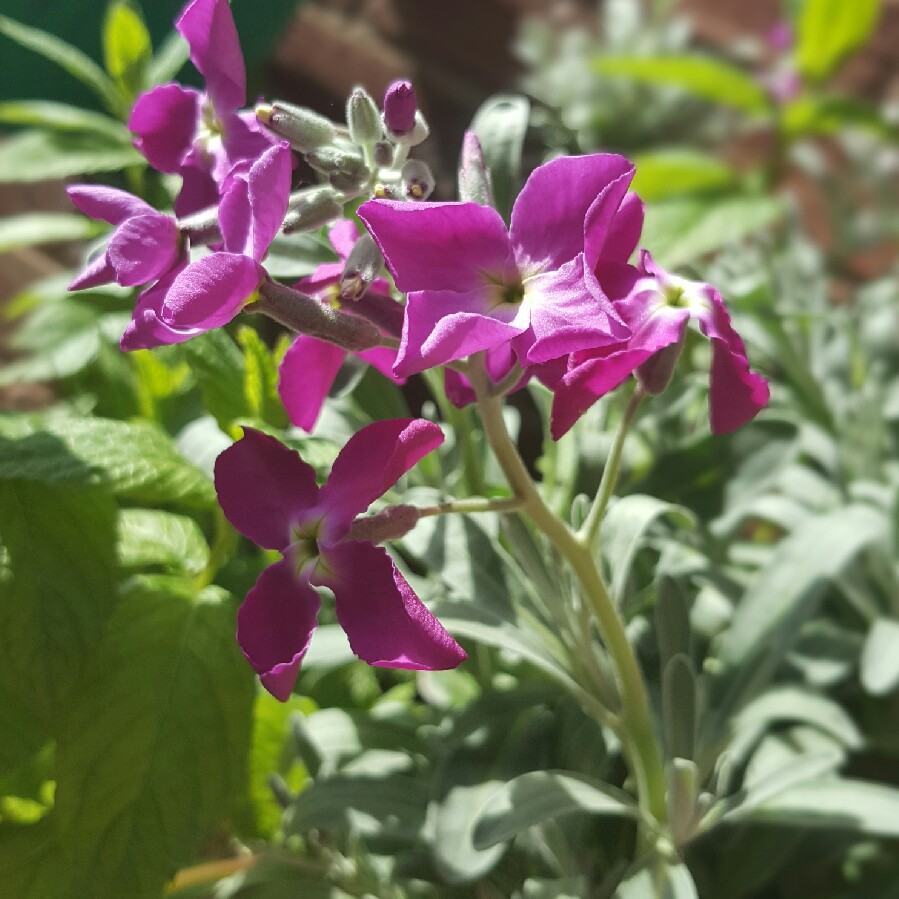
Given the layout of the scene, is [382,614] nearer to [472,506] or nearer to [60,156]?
[472,506]

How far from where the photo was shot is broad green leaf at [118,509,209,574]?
0.53m

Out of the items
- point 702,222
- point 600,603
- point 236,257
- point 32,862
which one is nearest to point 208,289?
point 236,257

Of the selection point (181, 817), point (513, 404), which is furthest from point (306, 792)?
point (513, 404)

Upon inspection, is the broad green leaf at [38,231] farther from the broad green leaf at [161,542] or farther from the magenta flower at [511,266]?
the magenta flower at [511,266]

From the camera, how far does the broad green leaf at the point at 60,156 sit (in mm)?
727

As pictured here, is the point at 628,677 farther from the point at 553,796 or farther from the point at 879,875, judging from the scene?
the point at 879,875

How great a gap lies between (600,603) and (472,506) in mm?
87

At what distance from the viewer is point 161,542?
550mm

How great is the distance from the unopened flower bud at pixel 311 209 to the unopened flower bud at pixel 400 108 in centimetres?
4

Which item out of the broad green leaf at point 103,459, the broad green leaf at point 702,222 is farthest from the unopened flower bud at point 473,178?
the broad green leaf at point 702,222

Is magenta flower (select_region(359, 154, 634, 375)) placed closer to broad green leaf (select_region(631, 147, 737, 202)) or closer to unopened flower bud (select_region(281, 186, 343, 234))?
unopened flower bud (select_region(281, 186, 343, 234))

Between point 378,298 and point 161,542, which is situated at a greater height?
point 378,298

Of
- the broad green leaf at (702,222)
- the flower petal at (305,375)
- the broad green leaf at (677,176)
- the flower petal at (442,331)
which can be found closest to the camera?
the flower petal at (442,331)

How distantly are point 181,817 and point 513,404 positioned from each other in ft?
1.68
